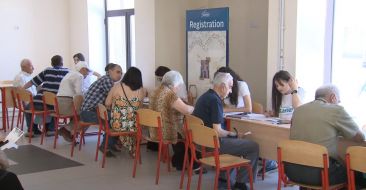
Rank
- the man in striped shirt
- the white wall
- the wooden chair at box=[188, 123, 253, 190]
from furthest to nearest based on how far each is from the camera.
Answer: the white wall < the man in striped shirt < the wooden chair at box=[188, 123, 253, 190]

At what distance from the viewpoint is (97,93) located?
5859 mm

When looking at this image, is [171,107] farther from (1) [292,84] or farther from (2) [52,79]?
(2) [52,79]

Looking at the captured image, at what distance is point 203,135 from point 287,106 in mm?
1139

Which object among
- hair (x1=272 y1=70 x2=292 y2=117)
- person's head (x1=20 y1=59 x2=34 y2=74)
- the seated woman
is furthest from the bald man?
hair (x1=272 y1=70 x2=292 y2=117)

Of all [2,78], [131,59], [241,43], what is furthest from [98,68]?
[241,43]

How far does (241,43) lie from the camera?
6.87 metres

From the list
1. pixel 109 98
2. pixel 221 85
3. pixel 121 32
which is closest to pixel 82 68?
pixel 109 98

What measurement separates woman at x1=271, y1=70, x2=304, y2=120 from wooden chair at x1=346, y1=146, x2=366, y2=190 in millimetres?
1421

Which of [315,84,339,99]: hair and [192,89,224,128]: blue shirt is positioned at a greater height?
[315,84,339,99]: hair

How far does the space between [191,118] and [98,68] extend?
5748mm

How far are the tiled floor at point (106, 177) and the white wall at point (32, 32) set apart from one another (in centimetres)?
Result: 399

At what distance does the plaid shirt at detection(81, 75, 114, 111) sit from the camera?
19.2 ft

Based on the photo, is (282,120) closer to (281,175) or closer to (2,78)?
Answer: (281,175)

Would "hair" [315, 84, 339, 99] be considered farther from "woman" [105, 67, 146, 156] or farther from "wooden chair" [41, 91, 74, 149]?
"wooden chair" [41, 91, 74, 149]
